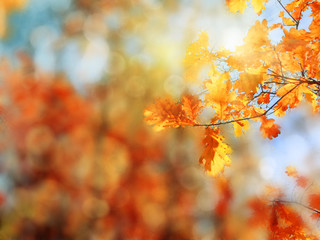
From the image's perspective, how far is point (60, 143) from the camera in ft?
33.4

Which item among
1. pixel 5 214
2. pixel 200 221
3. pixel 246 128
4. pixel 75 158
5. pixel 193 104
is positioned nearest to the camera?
pixel 193 104

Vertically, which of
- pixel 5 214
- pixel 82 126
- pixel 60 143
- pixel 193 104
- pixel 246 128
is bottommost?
pixel 193 104

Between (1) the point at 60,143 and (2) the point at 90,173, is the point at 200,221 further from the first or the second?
(1) the point at 60,143

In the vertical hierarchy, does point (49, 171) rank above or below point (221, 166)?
above

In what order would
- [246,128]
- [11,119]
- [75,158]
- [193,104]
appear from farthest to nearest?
1. [75,158]
2. [11,119]
3. [246,128]
4. [193,104]

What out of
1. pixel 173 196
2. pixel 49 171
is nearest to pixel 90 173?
pixel 49 171

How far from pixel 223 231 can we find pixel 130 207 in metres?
Answer: 4.02

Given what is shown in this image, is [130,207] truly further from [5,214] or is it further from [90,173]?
[5,214]

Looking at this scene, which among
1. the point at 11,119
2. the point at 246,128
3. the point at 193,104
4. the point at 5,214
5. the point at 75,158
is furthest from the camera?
the point at 75,158

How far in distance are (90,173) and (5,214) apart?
302cm

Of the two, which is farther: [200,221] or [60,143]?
[60,143]

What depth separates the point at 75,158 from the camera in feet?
32.5

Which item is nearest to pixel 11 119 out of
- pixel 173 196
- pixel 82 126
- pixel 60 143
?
pixel 60 143

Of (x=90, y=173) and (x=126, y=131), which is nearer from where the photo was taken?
(x=90, y=173)
